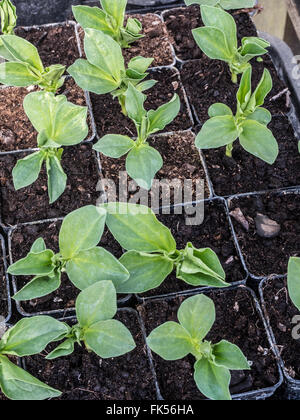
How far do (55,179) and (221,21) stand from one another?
0.59 m

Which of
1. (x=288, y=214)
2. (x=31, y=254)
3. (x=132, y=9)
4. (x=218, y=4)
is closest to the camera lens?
(x=31, y=254)

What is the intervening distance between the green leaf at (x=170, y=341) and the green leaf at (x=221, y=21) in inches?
28.3

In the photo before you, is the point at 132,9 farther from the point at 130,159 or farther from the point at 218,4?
the point at 130,159

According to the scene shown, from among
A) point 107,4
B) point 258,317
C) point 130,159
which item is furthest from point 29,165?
point 258,317

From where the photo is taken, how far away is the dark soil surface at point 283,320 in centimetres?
121

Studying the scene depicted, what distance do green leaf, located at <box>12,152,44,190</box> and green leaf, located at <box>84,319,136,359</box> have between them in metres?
0.36

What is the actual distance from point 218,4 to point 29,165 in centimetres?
71

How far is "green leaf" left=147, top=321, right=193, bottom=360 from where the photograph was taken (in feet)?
3.54

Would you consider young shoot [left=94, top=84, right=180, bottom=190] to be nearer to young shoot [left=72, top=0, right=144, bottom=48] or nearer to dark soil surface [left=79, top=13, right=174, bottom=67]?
young shoot [left=72, top=0, right=144, bottom=48]

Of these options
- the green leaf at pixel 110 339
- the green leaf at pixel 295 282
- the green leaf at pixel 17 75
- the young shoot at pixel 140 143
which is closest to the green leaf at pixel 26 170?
the young shoot at pixel 140 143

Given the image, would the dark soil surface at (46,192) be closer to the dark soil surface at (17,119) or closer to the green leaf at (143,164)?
the dark soil surface at (17,119)

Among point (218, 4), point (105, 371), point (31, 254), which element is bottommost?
point (105, 371)

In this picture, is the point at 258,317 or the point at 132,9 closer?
the point at 258,317

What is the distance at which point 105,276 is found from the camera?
110cm
